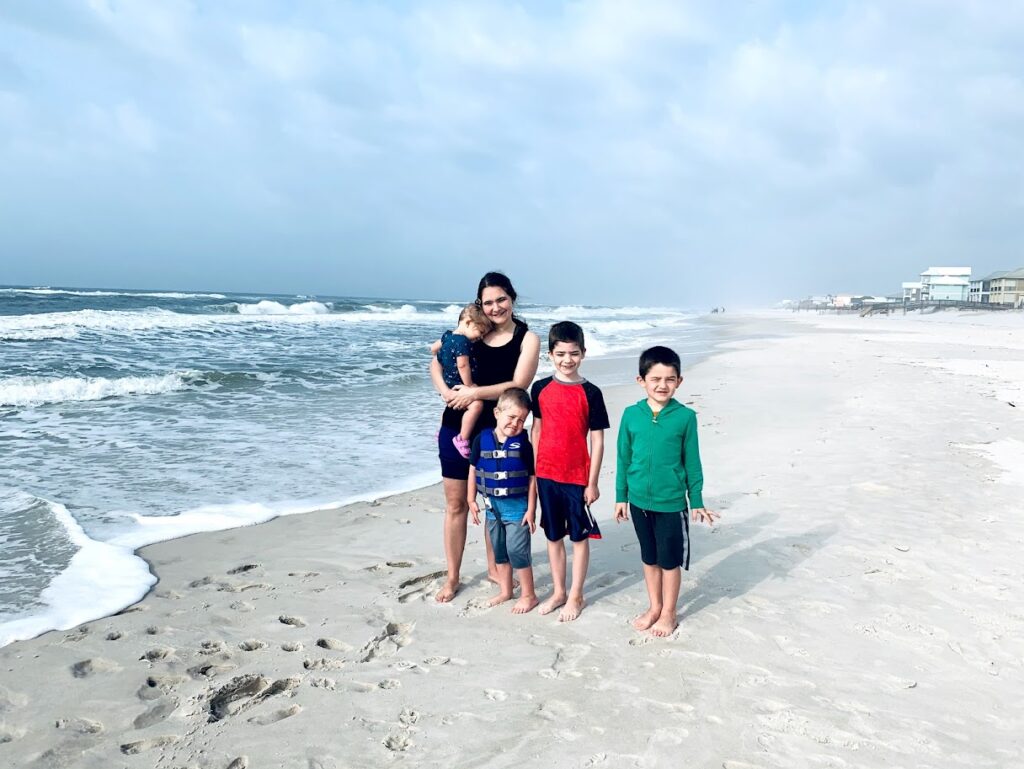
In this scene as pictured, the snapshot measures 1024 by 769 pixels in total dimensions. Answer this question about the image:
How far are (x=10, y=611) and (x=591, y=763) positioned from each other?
3299 mm

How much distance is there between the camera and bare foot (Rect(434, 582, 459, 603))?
3805 mm

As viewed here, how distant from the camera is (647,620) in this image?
3434mm

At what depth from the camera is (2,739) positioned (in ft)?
8.42

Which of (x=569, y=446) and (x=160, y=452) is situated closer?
(x=569, y=446)

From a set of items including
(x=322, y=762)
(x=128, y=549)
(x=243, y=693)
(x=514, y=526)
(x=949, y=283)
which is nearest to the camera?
(x=322, y=762)

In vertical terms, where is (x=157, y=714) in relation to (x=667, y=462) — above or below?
below

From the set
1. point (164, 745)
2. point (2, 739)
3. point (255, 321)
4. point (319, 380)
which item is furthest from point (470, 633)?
point (255, 321)

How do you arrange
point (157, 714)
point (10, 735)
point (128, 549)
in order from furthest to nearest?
point (128, 549) → point (157, 714) → point (10, 735)

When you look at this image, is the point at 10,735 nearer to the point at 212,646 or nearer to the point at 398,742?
the point at 212,646

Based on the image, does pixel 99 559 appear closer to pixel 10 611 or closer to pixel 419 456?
pixel 10 611

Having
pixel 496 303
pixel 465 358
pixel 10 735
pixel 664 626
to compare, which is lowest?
pixel 10 735

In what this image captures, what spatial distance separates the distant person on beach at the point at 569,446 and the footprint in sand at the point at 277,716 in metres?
1.42

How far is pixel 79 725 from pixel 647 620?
258 centimetres

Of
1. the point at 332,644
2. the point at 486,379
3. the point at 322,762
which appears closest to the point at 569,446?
the point at 486,379
